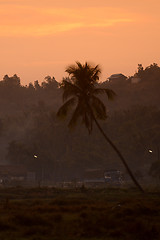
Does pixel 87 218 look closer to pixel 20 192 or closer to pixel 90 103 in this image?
pixel 90 103

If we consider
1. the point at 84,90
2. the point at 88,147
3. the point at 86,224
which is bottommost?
the point at 86,224

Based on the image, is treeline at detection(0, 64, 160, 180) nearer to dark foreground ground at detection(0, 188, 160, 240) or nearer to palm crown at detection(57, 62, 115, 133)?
palm crown at detection(57, 62, 115, 133)

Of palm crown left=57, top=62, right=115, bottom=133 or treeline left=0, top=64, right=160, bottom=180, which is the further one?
treeline left=0, top=64, right=160, bottom=180

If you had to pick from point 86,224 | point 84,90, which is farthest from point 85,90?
point 86,224

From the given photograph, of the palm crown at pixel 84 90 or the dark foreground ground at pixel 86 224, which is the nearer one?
the dark foreground ground at pixel 86 224

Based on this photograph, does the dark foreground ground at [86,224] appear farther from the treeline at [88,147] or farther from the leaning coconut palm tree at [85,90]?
the treeline at [88,147]

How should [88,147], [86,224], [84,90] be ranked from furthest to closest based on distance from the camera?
[88,147] < [84,90] < [86,224]

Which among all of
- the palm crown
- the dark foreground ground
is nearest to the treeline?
the palm crown

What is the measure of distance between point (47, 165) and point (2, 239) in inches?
4572

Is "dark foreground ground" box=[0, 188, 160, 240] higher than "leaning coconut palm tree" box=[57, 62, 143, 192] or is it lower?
lower

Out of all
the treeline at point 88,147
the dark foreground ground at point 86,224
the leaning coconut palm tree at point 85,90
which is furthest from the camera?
the treeline at point 88,147

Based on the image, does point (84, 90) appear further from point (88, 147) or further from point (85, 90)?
point (88, 147)

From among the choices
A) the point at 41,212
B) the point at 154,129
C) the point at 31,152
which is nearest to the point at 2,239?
the point at 41,212

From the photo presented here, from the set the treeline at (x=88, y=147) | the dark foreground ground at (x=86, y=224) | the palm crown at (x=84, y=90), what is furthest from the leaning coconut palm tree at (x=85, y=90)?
the treeline at (x=88, y=147)
